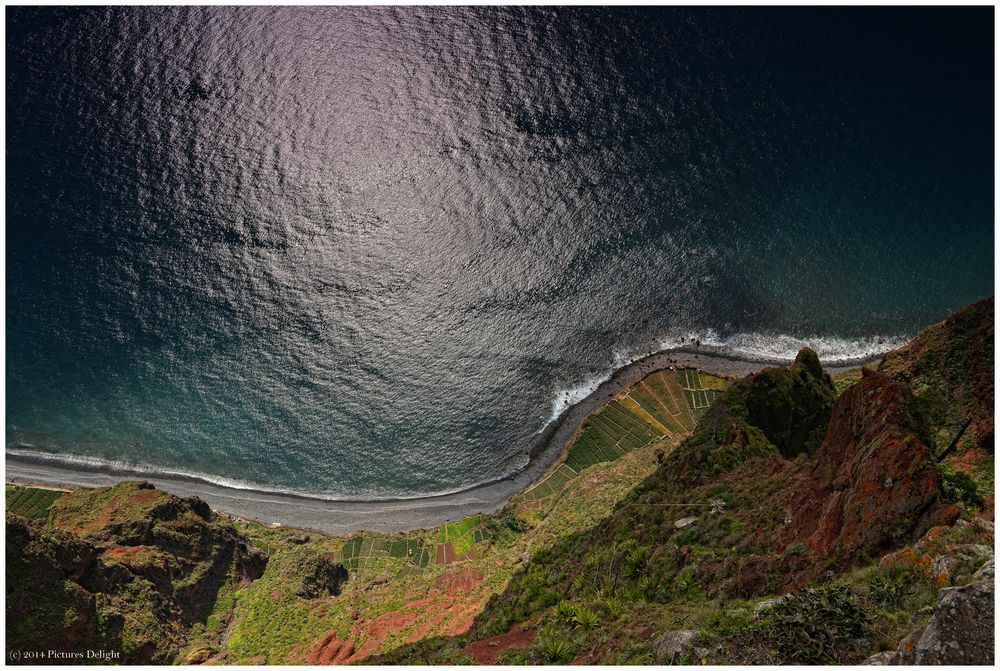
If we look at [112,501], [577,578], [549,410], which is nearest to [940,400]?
[577,578]

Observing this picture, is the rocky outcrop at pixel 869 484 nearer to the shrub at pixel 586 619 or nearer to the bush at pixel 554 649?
the shrub at pixel 586 619

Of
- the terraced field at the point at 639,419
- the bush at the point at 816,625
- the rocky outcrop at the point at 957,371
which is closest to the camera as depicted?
the bush at the point at 816,625

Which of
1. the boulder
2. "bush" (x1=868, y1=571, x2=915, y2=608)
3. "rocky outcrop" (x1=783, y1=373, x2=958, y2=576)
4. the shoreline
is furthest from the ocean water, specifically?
"bush" (x1=868, y1=571, x2=915, y2=608)

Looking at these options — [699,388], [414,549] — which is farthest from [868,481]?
[414,549]

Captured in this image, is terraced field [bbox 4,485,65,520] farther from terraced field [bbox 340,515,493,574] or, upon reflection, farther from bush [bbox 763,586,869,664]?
bush [bbox 763,586,869,664]

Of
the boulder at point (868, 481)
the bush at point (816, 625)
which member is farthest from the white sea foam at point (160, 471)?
the bush at point (816, 625)
